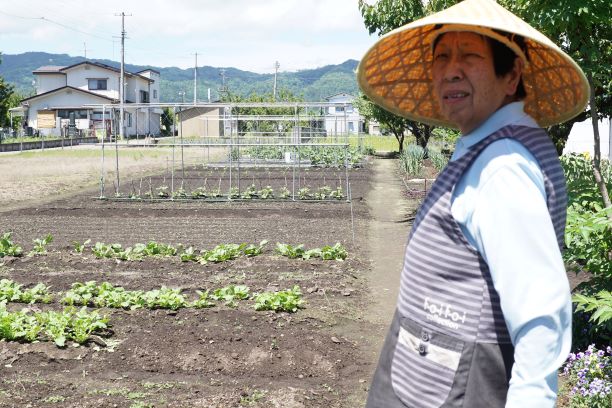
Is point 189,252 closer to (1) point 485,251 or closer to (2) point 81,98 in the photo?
(1) point 485,251

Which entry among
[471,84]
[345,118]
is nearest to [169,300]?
Result: [471,84]

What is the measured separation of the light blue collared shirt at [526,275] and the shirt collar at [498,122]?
0.55 feet

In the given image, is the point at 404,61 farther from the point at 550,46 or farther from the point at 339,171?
the point at 339,171

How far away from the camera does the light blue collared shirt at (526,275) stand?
149cm

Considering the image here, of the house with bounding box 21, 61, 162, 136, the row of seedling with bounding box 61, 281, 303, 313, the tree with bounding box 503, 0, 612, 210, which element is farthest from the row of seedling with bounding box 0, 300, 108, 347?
the house with bounding box 21, 61, 162, 136

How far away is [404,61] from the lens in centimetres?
229

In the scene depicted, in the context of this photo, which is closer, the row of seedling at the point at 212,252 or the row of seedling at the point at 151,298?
the row of seedling at the point at 151,298

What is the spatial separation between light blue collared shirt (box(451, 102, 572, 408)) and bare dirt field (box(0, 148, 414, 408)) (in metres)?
3.06

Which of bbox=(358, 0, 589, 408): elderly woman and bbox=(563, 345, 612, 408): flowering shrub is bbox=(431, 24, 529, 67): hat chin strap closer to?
bbox=(358, 0, 589, 408): elderly woman

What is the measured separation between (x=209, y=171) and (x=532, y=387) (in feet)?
74.6

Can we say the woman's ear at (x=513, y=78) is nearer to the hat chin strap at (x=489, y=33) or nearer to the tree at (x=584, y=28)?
the hat chin strap at (x=489, y=33)

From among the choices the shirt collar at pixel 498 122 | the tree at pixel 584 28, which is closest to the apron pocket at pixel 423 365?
the shirt collar at pixel 498 122

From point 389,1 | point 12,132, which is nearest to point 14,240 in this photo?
point 389,1

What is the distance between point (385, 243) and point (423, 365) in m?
8.86
